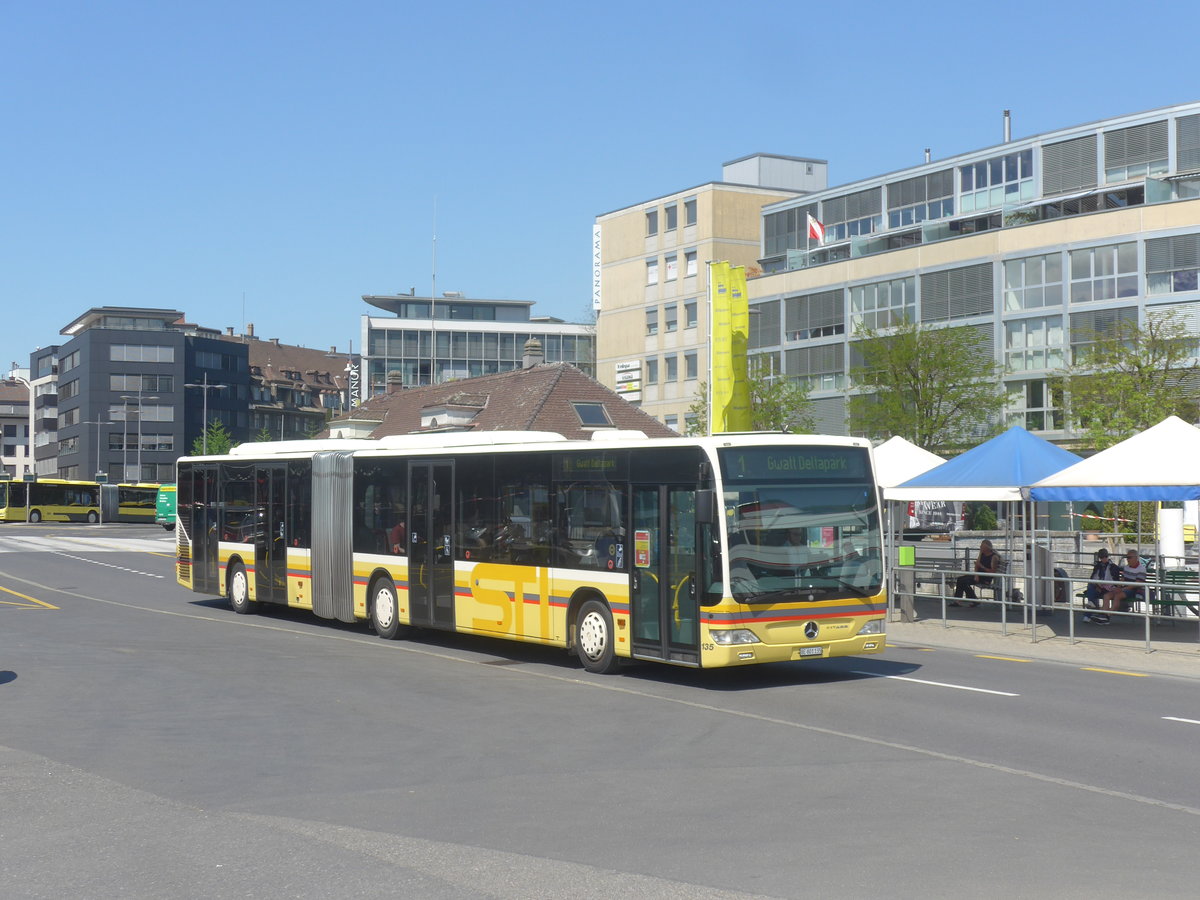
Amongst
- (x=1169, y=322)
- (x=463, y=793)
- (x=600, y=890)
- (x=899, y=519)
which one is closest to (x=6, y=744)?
(x=463, y=793)

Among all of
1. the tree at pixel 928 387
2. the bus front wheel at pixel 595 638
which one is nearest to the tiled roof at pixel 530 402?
the tree at pixel 928 387

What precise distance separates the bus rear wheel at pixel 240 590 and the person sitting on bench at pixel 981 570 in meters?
12.6

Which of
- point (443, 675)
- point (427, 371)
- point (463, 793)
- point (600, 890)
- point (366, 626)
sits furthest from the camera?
point (427, 371)

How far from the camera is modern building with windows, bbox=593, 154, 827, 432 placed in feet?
275

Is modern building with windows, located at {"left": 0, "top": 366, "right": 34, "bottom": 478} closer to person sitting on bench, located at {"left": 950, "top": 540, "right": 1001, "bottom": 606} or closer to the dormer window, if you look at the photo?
the dormer window

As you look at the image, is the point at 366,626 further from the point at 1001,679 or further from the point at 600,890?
the point at 600,890

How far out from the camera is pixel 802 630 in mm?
15156

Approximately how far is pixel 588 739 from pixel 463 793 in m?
2.46

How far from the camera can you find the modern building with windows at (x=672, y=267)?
83750 millimetres

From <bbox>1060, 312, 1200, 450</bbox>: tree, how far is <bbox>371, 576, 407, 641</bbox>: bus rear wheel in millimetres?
27366

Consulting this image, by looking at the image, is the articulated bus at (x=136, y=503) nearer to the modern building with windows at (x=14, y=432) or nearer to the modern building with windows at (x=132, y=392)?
the modern building with windows at (x=132, y=392)

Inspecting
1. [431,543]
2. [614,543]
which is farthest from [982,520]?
[614,543]

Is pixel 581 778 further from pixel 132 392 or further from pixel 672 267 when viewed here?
pixel 132 392

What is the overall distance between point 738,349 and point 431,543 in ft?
59.9
